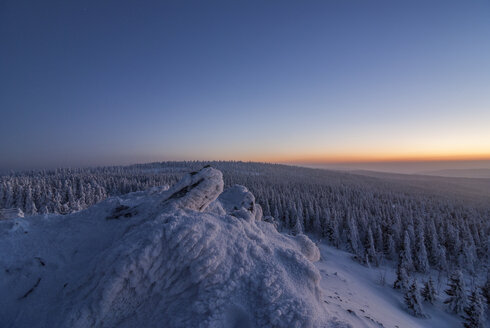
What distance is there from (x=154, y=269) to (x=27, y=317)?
337 centimetres

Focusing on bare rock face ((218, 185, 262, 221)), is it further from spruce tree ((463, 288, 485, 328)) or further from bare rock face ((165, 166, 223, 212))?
spruce tree ((463, 288, 485, 328))

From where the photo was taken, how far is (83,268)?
6.27 meters

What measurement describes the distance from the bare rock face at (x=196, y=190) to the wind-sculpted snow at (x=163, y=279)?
1782mm

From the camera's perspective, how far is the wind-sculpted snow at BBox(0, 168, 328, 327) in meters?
4.86

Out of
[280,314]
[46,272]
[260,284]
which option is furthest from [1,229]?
[280,314]

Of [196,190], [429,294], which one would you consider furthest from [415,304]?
[196,190]

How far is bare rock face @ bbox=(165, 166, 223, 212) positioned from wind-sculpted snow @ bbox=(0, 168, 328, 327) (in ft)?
5.85

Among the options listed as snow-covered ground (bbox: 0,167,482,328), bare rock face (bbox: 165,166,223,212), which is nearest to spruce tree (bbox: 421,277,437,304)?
snow-covered ground (bbox: 0,167,482,328)

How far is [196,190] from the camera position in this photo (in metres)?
9.30

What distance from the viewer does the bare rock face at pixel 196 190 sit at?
29.7ft

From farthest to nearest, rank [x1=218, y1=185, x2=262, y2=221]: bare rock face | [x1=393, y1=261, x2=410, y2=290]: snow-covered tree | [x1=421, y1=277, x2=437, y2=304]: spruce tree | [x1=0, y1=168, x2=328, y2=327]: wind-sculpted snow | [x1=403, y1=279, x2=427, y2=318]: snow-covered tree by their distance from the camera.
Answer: [x1=421, y1=277, x2=437, y2=304]: spruce tree → [x1=393, y1=261, x2=410, y2=290]: snow-covered tree → [x1=403, y1=279, x2=427, y2=318]: snow-covered tree → [x1=218, y1=185, x2=262, y2=221]: bare rock face → [x1=0, y1=168, x2=328, y2=327]: wind-sculpted snow

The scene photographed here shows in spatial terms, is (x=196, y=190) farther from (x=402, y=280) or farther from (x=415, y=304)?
(x=402, y=280)

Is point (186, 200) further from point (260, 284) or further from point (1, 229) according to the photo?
point (1, 229)

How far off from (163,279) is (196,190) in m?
4.26
